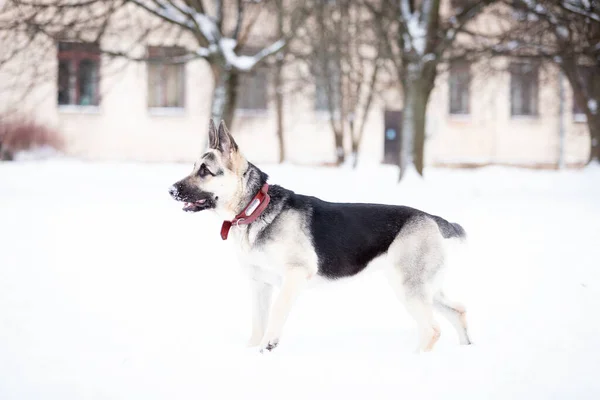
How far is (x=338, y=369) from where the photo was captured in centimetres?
447

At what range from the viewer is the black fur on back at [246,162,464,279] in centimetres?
485

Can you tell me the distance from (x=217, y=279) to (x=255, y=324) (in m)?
2.47

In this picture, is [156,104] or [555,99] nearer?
[156,104]

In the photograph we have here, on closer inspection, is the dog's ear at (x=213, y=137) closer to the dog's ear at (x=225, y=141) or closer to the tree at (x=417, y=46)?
the dog's ear at (x=225, y=141)

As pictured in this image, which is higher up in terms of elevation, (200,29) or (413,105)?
(200,29)

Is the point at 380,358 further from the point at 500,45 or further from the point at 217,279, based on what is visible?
the point at 500,45

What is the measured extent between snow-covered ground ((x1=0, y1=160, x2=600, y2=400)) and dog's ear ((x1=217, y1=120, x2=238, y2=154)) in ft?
3.87

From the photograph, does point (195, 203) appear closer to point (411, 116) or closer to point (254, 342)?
point (254, 342)

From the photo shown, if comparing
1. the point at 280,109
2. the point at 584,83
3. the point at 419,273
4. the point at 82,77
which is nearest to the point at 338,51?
the point at 280,109

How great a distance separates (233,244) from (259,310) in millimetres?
514

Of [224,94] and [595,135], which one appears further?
[595,135]

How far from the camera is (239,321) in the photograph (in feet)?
19.3

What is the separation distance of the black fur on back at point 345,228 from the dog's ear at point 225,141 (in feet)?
1.39

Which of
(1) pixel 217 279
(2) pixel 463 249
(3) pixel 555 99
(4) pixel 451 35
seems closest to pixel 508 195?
(4) pixel 451 35
